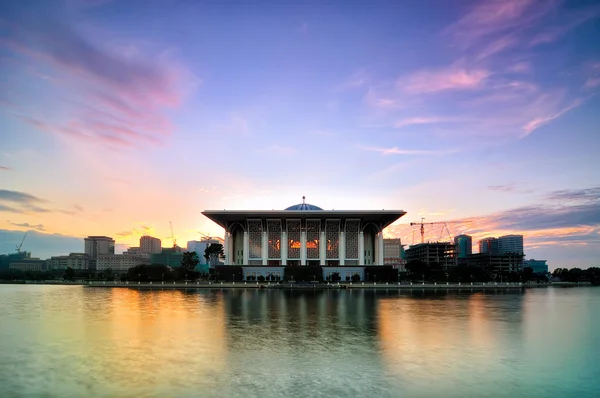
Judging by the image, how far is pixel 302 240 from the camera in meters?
100

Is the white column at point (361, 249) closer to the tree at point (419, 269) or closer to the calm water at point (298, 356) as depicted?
the tree at point (419, 269)

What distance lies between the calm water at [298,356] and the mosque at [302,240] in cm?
6243

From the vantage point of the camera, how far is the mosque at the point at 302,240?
97500 mm

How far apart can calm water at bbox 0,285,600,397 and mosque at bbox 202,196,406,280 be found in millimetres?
62429

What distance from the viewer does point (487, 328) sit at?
29.5m

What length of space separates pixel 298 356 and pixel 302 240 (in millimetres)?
79967

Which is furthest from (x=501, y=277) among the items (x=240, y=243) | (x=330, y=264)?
(x=240, y=243)

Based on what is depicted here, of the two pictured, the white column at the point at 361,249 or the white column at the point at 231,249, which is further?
the white column at the point at 231,249

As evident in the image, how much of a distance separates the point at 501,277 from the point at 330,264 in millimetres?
53502

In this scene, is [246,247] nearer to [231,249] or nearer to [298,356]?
[231,249]

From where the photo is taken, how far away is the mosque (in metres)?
97.5

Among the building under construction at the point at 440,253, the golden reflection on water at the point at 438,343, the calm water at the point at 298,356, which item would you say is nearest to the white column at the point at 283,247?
the golden reflection on water at the point at 438,343

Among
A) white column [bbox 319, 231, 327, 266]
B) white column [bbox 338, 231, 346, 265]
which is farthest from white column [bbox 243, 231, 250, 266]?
white column [bbox 338, 231, 346, 265]

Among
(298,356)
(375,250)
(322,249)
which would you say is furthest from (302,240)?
(298,356)
